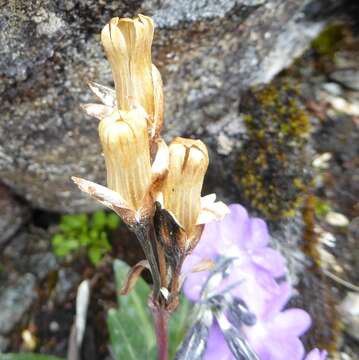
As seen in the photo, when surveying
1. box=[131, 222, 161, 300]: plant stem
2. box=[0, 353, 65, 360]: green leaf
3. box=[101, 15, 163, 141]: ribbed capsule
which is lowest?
box=[0, 353, 65, 360]: green leaf

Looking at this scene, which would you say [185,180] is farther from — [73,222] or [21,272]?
[21,272]

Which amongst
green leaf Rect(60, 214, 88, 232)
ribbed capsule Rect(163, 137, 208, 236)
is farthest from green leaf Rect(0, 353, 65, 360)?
ribbed capsule Rect(163, 137, 208, 236)

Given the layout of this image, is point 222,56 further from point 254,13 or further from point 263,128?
point 263,128

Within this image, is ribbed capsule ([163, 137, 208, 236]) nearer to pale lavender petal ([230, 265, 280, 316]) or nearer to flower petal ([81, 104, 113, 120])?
flower petal ([81, 104, 113, 120])

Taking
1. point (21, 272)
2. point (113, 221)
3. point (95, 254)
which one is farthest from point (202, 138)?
point (21, 272)

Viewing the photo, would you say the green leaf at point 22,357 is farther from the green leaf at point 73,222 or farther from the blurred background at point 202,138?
the green leaf at point 73,222

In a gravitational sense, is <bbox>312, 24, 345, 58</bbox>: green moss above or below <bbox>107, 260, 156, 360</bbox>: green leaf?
above
